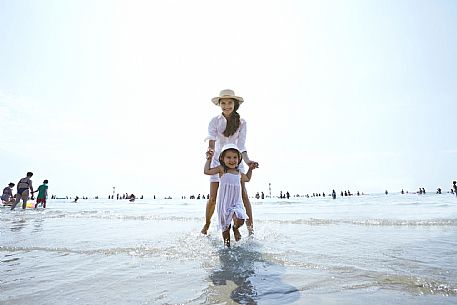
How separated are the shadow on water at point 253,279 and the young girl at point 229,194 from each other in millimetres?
553

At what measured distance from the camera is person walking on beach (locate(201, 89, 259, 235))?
4.74 meters

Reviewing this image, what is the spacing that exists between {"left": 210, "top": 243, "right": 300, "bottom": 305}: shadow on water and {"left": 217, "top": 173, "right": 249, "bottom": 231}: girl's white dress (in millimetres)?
563

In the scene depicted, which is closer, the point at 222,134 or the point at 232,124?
the point at 232,124

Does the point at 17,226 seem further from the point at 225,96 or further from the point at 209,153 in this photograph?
the point at 225,96

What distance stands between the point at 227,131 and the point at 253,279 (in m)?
2.88

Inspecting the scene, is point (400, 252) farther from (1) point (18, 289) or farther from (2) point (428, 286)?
(1) point (18, 289)

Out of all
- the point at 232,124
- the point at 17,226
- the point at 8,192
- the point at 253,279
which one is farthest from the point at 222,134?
the point at 8,192

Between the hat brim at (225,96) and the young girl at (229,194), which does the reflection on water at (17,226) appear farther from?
the hat brim at (225,96)

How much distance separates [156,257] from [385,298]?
6.80ft

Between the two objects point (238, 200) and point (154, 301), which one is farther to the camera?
point (238, 200)

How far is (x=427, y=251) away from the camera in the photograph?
3.12m

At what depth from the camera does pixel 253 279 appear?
2.18 metres

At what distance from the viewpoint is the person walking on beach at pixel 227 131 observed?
4742 mm

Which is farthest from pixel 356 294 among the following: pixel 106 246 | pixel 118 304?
pixel 106 246
